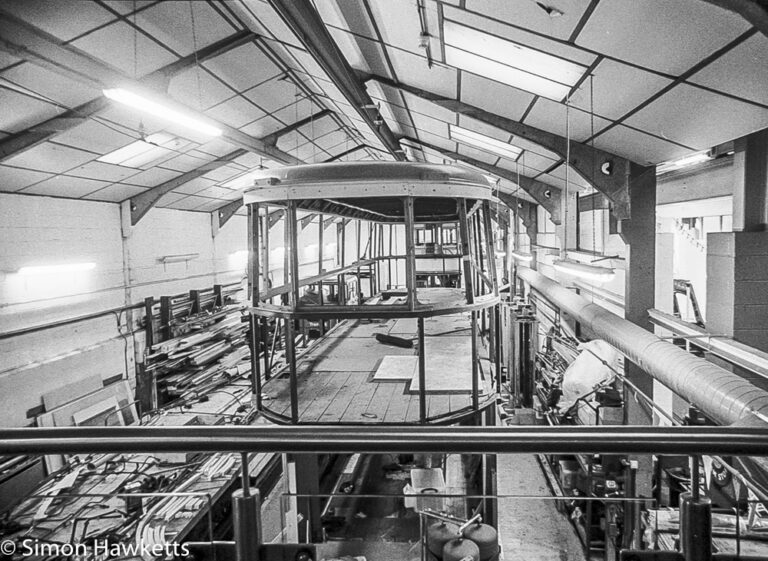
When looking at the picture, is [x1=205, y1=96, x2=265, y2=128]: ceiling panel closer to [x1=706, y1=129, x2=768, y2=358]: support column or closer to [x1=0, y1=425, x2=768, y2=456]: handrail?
[x1=706, y1=129, x2=768, y2=358]: support column

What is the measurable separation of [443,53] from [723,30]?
3.10 metres

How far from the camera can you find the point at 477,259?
5.08 m

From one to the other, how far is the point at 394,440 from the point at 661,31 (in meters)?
3.83

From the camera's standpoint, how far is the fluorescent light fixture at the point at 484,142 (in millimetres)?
9292

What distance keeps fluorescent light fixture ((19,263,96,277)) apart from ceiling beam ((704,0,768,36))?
37.4ft

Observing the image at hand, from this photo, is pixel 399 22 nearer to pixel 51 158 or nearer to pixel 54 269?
pixel 51 158

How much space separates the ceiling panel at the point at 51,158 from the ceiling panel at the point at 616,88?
839 cm

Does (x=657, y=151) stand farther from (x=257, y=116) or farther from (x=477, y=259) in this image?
(x=257, y=116)

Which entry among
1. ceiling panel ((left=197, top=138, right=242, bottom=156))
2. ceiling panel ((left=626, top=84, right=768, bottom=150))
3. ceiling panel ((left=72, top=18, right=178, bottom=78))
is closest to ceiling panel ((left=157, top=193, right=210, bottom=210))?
ceiling panel ((left=197, top=138, right=242, bottom=156))

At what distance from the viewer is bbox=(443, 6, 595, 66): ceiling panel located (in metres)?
A: 4.45

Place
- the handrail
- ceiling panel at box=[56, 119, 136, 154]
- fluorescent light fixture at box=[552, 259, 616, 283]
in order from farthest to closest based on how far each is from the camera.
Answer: ceiling panel at box=[56, 119, 136, 154]
fluorescent light fixture at box=[552, 259, 616, 283]
the handrail

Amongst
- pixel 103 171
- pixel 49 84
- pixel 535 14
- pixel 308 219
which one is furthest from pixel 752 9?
pixel 308 219

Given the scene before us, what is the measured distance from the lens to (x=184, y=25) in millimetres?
6652

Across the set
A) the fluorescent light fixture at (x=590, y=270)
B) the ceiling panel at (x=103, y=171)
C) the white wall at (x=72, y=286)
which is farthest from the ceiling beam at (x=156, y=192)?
the fluorescent light fixture at (x=590, y=270)
